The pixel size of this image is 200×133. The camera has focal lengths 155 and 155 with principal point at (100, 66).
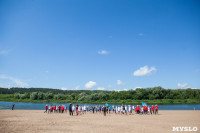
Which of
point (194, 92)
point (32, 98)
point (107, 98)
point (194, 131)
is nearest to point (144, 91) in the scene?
point (107, 98)

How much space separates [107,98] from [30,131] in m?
74.2

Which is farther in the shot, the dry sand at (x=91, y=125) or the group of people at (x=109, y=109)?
the group of people at (x=109, y=109)

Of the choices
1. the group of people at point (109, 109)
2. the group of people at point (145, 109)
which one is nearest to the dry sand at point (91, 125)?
the group of people at point (109, 109)

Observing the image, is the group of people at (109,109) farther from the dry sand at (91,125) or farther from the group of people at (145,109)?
the dry sand at (91,125)

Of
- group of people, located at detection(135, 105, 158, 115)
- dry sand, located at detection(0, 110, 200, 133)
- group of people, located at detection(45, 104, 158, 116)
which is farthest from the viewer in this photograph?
group of people, located at detection(135, 105, 158, 115)

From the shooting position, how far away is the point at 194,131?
13.2m

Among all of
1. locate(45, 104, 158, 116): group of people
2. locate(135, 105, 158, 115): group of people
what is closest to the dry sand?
locate(45, 104, 158, 116): group of people

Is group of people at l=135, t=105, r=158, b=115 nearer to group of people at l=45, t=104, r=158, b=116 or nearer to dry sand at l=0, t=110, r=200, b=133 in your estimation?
group of people at l=45, t=104, r=158, b=116

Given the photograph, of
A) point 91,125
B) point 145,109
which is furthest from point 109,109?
point 91,125

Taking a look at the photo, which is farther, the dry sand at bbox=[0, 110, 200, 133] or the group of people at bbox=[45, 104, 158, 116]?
the group of people at bbox=[45, 104, 158, 116]

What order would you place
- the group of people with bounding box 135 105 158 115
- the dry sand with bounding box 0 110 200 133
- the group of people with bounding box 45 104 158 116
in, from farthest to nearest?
1. the group of people with bounding box 135 105 158 115
2. the group of people with bounding box 45 104 158 116
3. the dry sand with bounding box 0 110 200 133

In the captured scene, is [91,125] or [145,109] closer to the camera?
[91,125]

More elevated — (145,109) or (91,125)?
(91,125)

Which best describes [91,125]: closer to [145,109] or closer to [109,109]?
[145,109]
